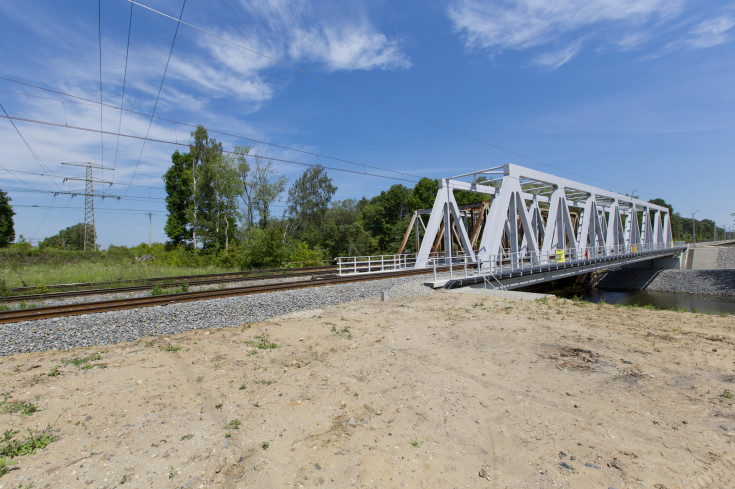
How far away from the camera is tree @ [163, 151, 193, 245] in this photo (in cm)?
4059

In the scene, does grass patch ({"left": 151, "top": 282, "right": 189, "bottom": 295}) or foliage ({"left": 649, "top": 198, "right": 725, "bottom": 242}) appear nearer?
grass patch ({"left": 151, "top": 282, "right": 189, "bottom": 295})

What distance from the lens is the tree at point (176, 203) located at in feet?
133

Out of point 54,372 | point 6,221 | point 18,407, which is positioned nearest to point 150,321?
point 54,372

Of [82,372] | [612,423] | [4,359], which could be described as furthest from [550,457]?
[4,359]

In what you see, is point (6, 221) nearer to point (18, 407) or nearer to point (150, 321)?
point (150, 321)

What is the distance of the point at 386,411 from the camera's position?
182 inches

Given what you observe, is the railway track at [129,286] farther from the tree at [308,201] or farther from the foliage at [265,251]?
the tree at [308,201]

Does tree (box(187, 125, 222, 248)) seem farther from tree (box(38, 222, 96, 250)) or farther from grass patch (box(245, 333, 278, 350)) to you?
tree (box(38, 222, 96, 250))

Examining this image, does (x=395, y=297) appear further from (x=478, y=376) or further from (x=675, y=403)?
(x=675, y=403)

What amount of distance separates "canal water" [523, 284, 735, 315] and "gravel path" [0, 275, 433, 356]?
2316cm

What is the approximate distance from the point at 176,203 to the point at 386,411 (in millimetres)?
44052

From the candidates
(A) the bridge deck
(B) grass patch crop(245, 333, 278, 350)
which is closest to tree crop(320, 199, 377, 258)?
(A) the bridge deck

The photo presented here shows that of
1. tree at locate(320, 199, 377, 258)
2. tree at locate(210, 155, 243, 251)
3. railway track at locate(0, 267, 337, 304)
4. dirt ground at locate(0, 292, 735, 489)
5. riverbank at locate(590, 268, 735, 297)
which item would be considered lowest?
riverbank at locate(590, 268, 735, 297)

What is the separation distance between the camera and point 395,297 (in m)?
14.3
